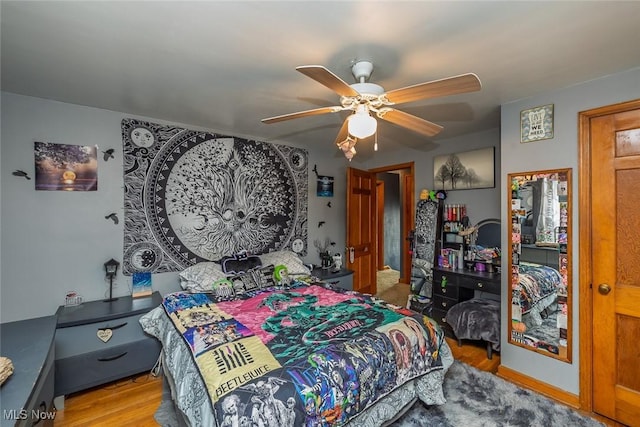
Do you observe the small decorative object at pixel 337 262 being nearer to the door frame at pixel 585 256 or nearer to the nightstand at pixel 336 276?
the nightstand at pixel 336 276

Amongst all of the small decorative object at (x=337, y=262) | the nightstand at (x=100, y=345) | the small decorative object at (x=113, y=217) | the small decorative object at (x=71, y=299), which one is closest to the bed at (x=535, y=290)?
the small decorative object at (x=337, y=262)

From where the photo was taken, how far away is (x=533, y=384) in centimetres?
235

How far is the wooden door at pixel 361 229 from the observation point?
13.9 ft

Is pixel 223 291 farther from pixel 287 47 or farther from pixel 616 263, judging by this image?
pixel 616 263

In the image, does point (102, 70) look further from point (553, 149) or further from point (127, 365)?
point (553, 149)

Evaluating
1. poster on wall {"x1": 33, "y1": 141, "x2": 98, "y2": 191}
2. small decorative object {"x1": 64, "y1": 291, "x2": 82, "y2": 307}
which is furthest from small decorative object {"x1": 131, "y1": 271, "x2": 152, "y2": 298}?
poster on wall {"x1": 33, "y1": 141, "x2": 98, "y2": 191}

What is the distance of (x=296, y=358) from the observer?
1554mm

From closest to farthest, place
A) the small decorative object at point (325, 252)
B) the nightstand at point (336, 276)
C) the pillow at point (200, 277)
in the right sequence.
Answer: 1. the pillow at point (200, 277)
2. the nightstand at point (336, 276)
3. the small decorative object at point (325, 252)

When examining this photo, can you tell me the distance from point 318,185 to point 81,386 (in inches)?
131

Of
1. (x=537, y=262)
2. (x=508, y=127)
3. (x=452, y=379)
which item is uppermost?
(x=508, y=127)

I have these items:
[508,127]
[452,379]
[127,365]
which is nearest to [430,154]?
[508,127]

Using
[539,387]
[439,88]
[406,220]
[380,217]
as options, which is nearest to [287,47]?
[439,88]

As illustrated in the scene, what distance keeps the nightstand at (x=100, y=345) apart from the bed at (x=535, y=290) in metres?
3.25

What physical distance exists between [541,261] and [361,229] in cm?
249
